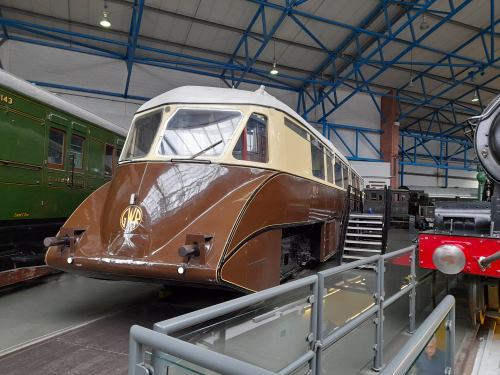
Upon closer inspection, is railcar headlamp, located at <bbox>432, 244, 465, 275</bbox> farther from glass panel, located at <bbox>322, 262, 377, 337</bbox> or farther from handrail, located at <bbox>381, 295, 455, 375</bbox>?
handrail, located at <bbox>381, 295, 455, 375</bbox>

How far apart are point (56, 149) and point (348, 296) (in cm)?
534

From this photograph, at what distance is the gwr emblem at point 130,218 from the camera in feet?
13.3

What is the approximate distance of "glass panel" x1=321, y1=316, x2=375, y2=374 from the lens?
3.45 meters

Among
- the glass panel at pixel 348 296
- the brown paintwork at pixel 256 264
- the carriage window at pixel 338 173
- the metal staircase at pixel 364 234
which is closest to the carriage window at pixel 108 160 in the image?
the brown paintwork at pixel 256 264

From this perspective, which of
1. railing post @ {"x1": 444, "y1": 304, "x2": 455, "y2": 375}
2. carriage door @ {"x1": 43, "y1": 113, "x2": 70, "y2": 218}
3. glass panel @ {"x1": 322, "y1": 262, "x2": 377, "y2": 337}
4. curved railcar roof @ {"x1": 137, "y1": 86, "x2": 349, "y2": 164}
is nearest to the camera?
railing post @ {"x1": 444, "y1": 304, "x2": 455, "y2": 375}

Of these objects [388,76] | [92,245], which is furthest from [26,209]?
[388,76]

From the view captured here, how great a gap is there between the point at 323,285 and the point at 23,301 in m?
4.58

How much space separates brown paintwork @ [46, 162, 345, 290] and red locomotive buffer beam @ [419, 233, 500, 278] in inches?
69.2

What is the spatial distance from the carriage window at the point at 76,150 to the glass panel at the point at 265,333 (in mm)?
5437

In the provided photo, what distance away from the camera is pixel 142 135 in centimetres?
500

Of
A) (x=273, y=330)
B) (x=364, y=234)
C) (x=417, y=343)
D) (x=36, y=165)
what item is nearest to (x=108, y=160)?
(x=36, y=165)

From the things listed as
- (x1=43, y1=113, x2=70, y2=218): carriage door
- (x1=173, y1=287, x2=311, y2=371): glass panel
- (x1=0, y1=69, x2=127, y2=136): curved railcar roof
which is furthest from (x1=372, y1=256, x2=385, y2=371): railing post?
(x1=0, y1=69, x2=127, y2=136): curved railcar roof

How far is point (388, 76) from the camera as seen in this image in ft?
62.2

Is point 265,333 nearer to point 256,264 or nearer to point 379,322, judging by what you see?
point 379,322
